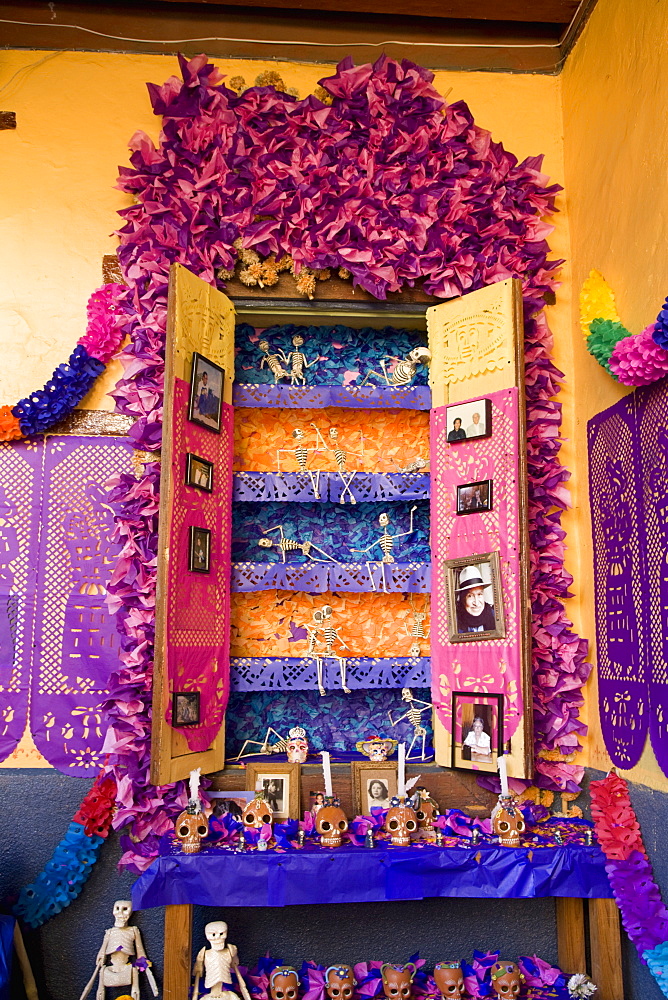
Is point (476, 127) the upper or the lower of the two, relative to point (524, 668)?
upper

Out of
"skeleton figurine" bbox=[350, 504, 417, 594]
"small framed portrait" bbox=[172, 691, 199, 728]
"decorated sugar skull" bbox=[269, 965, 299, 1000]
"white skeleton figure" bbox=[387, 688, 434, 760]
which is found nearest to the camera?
"decorated sugar skull" bbox=[269, 965, 299, 1000]

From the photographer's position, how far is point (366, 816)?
3111 mm

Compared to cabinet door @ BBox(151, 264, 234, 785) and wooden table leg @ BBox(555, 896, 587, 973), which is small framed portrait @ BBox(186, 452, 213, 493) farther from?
wooden table leg @ BBox(555, 896, 587, 973)

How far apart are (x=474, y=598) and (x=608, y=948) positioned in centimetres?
122

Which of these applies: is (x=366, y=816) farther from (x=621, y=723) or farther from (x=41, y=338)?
(x=41, y=338)

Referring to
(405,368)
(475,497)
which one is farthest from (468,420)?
(405,368)

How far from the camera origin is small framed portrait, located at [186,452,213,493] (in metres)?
3.07

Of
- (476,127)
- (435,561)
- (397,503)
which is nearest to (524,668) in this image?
(435,561)

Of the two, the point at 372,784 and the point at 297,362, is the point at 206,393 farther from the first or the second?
the point at 372,784

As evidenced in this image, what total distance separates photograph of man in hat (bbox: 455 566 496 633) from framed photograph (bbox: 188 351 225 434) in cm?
108

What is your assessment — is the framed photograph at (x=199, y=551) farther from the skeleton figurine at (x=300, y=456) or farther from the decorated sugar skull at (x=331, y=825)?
the decorated sugar skull at (x=331, y=825)

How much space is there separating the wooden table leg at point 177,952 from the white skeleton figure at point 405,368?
2072 mm

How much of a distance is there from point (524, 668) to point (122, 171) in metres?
2.38

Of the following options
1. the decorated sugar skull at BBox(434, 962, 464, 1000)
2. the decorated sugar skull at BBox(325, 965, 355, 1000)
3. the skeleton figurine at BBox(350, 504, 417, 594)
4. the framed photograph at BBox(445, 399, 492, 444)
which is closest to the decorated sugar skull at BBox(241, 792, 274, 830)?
the decorated sugar skull at BBox(325, 965, 355, 1000)
